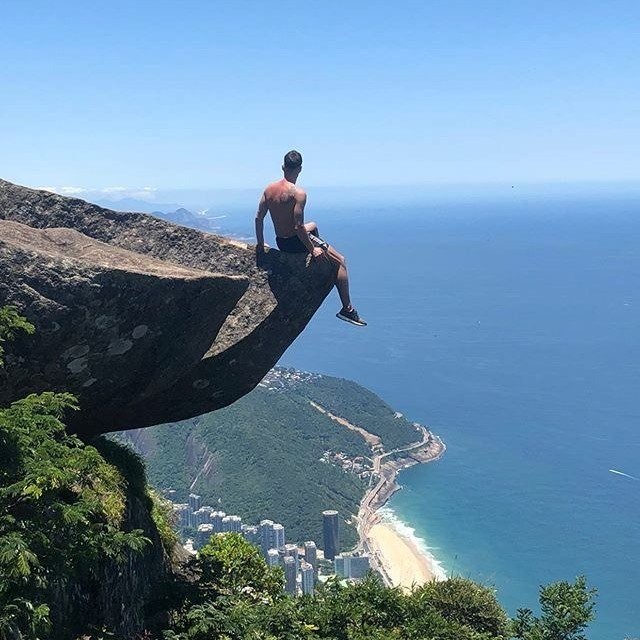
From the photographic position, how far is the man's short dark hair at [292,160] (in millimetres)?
10750

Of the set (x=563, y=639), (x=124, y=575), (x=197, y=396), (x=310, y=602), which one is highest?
(x=197, y=396)

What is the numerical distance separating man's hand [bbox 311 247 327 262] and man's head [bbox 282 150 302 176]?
4.48 ft

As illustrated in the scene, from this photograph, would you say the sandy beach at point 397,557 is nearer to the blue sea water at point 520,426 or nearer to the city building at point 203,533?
the blue sea water at point 520,426

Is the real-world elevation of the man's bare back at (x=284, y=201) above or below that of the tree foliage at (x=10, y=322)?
above

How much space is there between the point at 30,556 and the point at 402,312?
174m

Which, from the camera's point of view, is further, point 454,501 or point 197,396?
point 454,501

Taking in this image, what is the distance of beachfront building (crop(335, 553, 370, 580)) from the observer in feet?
201

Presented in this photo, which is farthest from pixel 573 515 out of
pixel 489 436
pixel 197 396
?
pixel 197 396

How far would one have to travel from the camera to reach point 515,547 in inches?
2721

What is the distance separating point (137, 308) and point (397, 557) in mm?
65123

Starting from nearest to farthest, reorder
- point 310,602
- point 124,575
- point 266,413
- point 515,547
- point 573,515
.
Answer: point 124,575 < point 310,602 < point 515,547 < point 573,515 < point 266,413

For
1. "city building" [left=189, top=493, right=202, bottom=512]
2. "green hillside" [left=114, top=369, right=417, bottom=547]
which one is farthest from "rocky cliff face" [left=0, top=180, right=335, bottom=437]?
"city building" [left=189, top=493, right=202, bottom=512]

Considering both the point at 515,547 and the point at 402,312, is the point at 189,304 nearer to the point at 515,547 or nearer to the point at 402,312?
the point at 515,547

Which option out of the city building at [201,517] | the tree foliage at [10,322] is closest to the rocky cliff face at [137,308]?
the tree foliage at [10,322]
